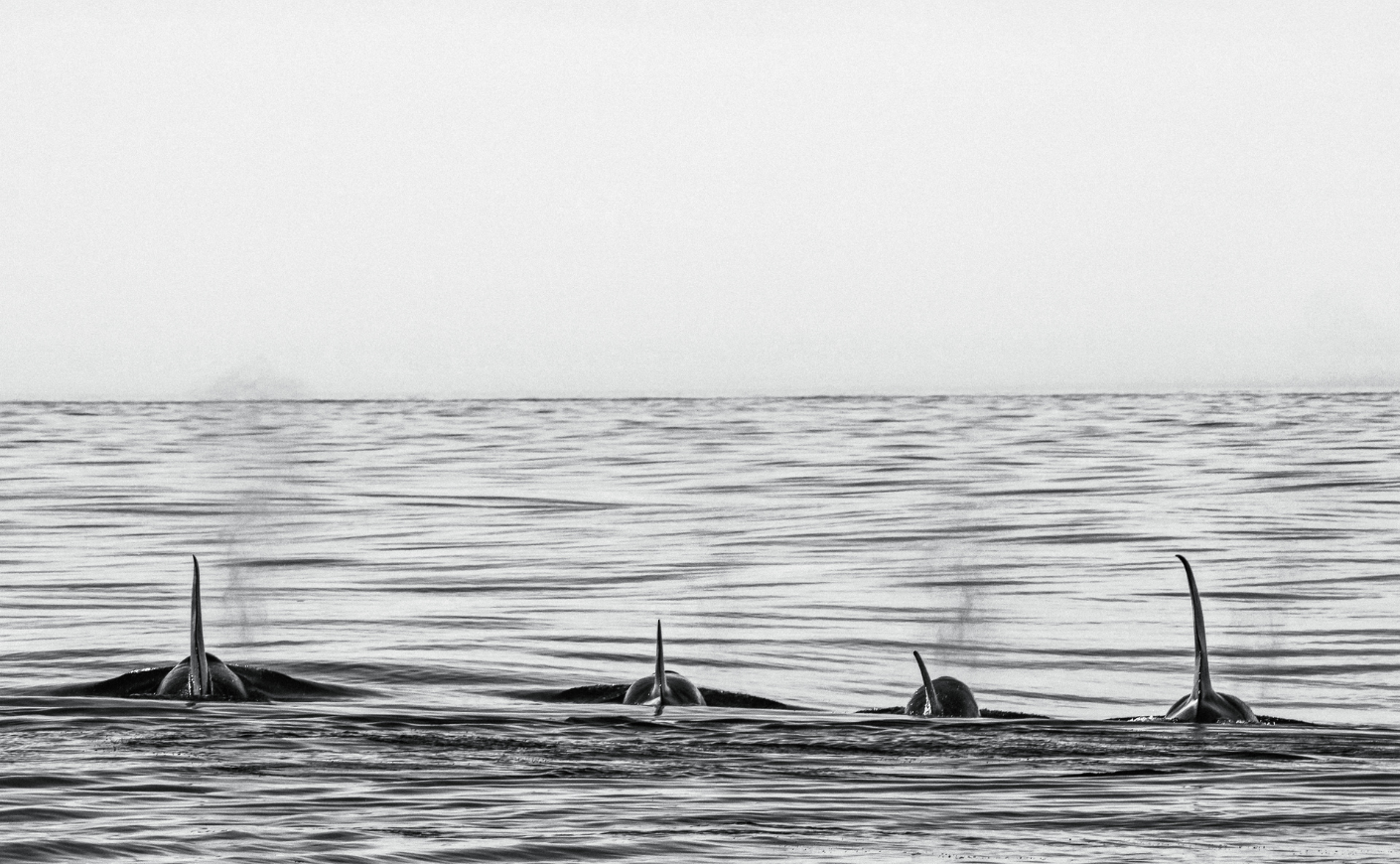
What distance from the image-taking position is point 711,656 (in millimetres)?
25000

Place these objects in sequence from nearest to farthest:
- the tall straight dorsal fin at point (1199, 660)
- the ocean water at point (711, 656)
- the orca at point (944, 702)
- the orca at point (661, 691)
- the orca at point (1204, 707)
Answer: the ocean water at point (711, 656)
the tall straight dorsal fin at point (1199, 660)
the orca at point (1204, 707)
the orca at point (944, 702)
the orca at point (661, 691)

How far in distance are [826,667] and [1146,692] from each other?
3.98m

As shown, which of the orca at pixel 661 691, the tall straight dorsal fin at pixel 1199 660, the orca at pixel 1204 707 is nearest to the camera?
the tall straight dorsal fin at pixel 1199 660

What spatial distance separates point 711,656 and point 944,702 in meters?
8.67

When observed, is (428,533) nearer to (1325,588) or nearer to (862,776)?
(1325,588)

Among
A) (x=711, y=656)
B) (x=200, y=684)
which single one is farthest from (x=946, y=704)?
(x=711, y=656)

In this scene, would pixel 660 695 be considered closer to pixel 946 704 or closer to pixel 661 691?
pixel 661 691

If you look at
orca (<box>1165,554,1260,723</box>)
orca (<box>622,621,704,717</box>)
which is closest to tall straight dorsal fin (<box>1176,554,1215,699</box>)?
orca (<box>1165,554,1260,723</box>)

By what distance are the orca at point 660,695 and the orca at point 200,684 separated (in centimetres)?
268

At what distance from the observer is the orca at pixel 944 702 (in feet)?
53.4

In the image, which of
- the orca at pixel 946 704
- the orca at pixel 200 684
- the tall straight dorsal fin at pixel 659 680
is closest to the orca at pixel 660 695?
the tall straight dorsal fin at pixel 659 680

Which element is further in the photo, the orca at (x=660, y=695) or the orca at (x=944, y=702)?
the orca at (x=660, y=695)

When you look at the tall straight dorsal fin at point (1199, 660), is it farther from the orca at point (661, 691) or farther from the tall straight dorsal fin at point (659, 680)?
the tall straight dorsal fin at point (659, 680)

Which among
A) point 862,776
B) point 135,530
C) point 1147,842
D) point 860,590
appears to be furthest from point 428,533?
point 1147,842
